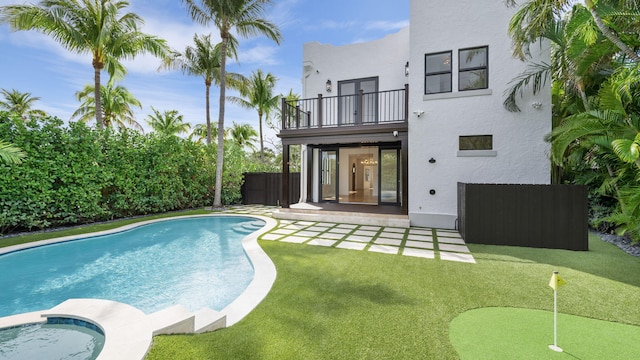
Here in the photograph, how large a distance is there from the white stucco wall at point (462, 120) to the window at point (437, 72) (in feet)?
0.56

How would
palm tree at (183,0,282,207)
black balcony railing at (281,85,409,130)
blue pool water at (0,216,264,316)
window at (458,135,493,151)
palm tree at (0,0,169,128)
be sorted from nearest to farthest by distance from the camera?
blue pool water at (0,216,264,316)
window at (458,135,493,151)
palm tree at (0,0,169,128)
black balcony railing at (281,85,409,130)
palm tree at (183,0,282,207)

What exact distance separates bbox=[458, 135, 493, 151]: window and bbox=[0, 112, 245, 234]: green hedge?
11161 millimetres

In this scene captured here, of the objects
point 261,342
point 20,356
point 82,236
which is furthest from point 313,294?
point 82,236

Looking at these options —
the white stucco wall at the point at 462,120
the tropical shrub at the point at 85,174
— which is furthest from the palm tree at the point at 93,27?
the white stucco wall at the point at 462,120

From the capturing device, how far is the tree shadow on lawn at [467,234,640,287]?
4352 mm

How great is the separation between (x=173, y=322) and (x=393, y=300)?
2539 mm

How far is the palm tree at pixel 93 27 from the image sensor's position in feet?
30.0

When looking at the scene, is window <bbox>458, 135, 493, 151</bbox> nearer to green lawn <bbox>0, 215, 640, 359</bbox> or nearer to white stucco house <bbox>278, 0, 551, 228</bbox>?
white stucco house <bbox>278, 0, 551, 228</bbox>

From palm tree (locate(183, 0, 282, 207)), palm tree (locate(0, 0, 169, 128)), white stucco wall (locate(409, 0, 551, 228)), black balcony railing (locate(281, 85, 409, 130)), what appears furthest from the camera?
palm tree (locate(183, 0, 282, 207))

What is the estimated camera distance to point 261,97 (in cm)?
2053

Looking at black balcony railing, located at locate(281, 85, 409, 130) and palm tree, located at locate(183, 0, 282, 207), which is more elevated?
palm tree, located at locate(183, 0, 282, 207)

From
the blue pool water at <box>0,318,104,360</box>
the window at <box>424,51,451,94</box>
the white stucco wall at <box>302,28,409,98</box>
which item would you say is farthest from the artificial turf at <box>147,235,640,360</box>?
A: the white stucco wall at <box>302,28,409,98</box>

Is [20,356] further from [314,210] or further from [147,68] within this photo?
[147,68]

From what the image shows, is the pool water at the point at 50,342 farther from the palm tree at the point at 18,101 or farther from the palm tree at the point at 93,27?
the palm tree at the point at 18,101
